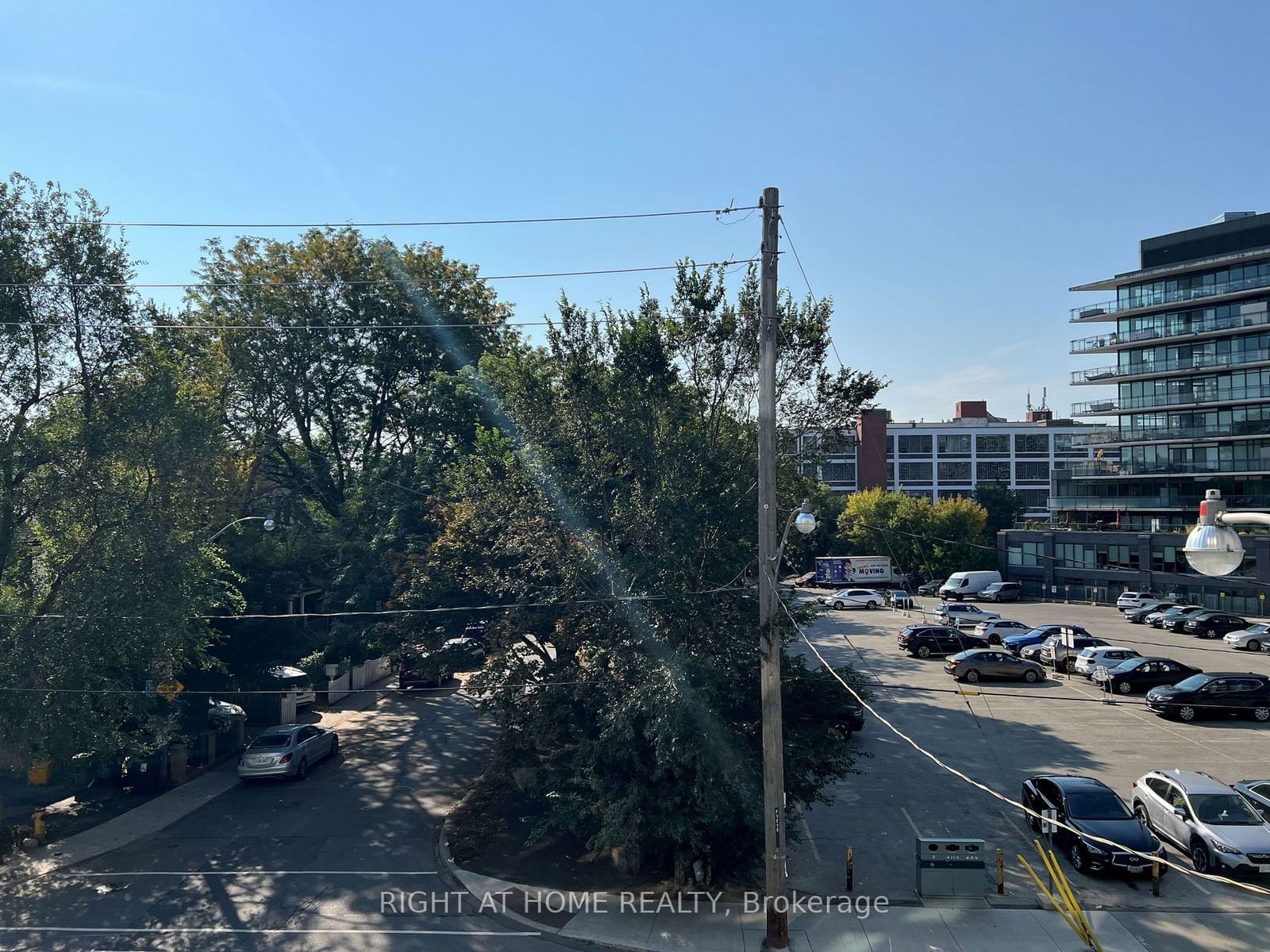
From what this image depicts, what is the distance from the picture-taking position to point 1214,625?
141ft

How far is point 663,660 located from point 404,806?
10.6 m

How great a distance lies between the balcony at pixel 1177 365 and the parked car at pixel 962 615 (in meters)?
23.6

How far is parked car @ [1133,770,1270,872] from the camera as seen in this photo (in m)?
14.6

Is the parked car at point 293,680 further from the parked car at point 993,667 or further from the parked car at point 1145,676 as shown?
the parked car at point 1145,676

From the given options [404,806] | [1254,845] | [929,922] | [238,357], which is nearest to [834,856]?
[929,922]

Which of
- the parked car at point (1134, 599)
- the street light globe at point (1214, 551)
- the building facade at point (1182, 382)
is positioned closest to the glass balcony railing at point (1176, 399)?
the building facade at point (1182, 382)

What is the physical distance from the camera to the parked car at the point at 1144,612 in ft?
156

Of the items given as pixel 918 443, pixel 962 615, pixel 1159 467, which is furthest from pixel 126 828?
pixel 918 443

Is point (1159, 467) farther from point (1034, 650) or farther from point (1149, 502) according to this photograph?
point (1034, 650)

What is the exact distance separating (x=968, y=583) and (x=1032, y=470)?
138 feet

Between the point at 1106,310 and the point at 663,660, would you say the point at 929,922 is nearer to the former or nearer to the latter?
the point at 663,660

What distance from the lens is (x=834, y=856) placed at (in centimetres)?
1625

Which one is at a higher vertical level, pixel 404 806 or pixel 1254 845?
pixel 1254 845

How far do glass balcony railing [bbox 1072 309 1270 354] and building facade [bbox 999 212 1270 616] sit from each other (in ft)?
0.23
